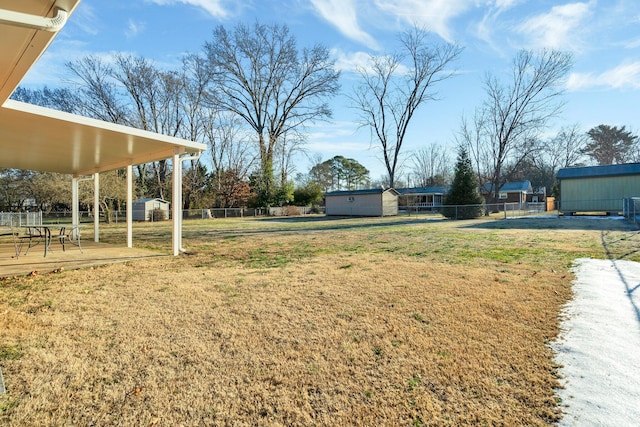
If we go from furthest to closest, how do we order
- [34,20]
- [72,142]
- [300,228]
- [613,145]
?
[613,145], [300,228], [72,142], [34,20]

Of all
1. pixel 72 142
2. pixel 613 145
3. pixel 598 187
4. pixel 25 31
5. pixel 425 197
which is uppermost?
pixel 613 145

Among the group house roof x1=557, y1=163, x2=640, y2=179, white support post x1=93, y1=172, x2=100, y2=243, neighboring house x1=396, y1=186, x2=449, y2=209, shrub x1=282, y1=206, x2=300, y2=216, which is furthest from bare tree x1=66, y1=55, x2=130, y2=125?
house roof x1=557, y1=163, x2=640, y2=179

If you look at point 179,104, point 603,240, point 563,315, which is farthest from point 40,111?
point 179,104

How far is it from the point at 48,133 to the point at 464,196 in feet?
70.4

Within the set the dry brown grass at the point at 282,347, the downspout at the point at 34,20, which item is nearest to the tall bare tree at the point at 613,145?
the dry brown grass at the point at 282,347

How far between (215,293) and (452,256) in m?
5.25

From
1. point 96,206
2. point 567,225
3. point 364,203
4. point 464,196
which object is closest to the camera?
point 96,206

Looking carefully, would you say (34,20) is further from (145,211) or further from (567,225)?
(145,211)

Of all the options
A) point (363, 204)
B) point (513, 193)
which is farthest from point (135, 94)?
point (513, 193)

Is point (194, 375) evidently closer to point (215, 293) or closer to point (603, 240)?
point (215, 293)

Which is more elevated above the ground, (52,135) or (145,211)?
(52,135)

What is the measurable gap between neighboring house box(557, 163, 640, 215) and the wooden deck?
84.0ft

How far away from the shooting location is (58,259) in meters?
7.03

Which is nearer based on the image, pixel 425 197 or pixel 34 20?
pixel 34 20
